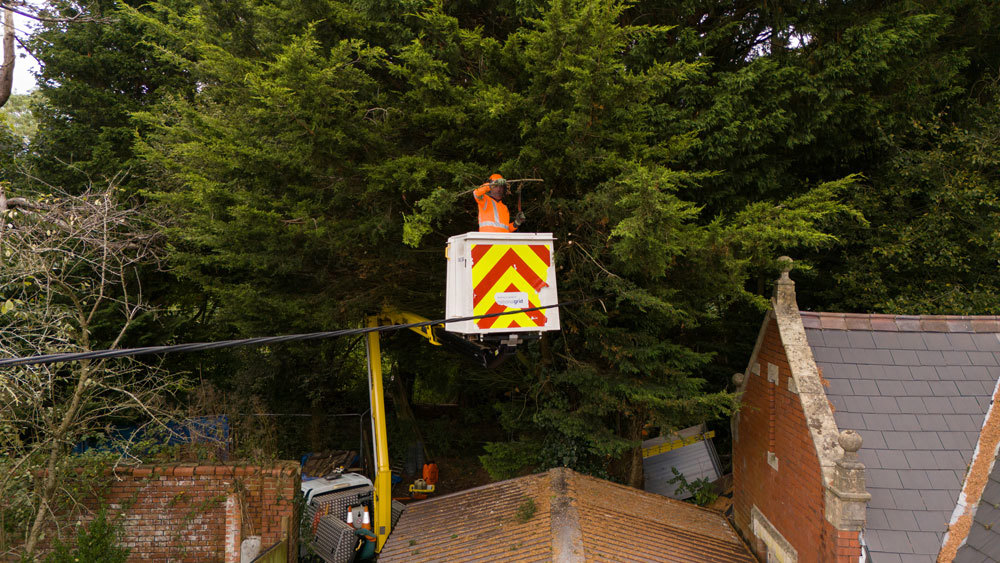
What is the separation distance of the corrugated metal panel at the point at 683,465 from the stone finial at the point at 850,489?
5.22m

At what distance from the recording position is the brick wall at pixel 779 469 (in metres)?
5.07

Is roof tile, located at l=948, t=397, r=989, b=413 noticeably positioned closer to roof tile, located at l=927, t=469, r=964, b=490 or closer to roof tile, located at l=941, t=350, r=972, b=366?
roof tile, located at l=941, t=350, r=972, b=366

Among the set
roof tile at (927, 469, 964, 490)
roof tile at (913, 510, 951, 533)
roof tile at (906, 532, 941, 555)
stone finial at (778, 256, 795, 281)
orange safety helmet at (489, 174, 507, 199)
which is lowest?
roof tile at (906, 532, 941, 555)

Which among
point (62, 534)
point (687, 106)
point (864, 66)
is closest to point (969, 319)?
point (864, 66)

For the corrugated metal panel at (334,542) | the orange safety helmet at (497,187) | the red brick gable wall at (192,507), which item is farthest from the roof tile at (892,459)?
the corrugated metal panel at (334,542)

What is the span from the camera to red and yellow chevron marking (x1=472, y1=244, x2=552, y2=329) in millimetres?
4484

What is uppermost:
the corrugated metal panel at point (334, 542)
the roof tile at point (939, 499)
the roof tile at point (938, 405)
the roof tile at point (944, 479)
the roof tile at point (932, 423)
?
the roof tile at point (938, 405)

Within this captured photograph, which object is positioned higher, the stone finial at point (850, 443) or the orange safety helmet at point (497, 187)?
the orange safety helmet at point (497, 187)

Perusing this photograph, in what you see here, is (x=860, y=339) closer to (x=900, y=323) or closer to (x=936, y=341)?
(x=900, y=323)

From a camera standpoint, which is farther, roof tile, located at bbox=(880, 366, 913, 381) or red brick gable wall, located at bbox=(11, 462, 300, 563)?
red brick gable wall, located at bbox=(11, 462, 300, 563)

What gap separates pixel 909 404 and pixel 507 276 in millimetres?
4407

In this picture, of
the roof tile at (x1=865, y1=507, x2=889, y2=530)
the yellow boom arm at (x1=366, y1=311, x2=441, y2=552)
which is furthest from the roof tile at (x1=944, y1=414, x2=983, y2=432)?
the yellow boom arm at (x1=366, y1=311, x2=441, y2=552)

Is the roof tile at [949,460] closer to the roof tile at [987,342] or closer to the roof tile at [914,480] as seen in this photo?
the roof tile at [914,480]

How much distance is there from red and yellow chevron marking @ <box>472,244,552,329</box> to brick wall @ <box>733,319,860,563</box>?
10.3 ft
